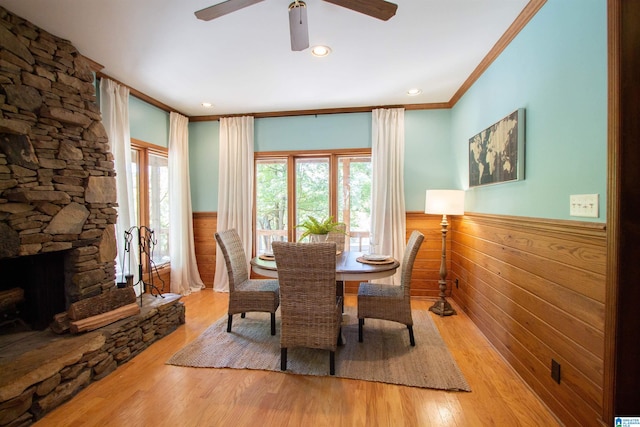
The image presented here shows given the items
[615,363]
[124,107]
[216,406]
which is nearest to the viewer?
[615,363]

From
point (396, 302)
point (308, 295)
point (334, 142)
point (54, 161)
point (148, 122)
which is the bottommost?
point (396, 302)

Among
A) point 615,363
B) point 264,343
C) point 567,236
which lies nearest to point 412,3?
point 567,236

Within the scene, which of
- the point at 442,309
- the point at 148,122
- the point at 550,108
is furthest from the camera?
the point at 148,122

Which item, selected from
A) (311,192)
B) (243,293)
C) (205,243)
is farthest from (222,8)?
(205,243)

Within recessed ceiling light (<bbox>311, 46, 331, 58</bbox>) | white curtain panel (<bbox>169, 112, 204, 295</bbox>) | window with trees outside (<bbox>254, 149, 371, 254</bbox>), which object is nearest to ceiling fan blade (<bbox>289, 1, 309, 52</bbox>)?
recessed ceiling light (<bbox>311, 46, 331, 58</bbox>)

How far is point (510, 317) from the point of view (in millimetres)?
2184

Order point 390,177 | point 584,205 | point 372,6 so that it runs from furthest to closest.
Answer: point 390,177, point 372,6, point 584,205

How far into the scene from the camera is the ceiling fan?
1.62 metres

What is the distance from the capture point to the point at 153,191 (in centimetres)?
385

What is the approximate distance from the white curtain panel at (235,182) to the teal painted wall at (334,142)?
→ 0.18 metres

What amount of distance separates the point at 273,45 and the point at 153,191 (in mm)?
2657

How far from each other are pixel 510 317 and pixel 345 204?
2436mm

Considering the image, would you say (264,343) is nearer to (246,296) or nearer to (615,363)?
(246,296)

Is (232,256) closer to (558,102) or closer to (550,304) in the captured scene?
(550,304)
